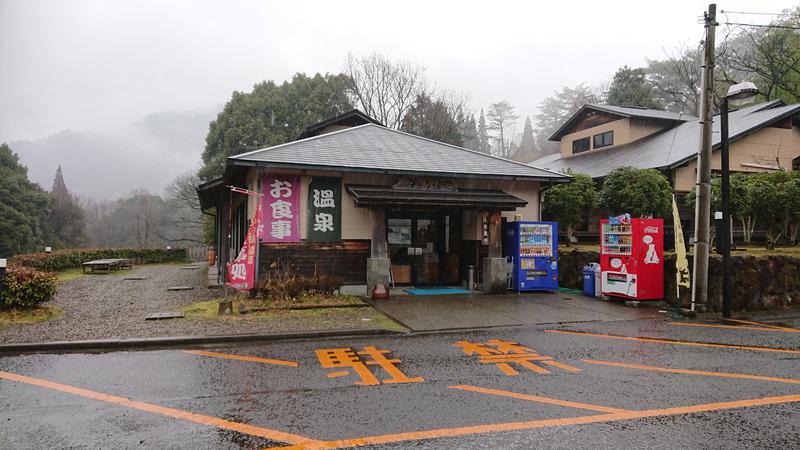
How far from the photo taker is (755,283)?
10.2 metres

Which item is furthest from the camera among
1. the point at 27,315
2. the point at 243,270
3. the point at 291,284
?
the point at 291,284

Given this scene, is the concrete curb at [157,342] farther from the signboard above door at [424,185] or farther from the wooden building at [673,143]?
the wooden building at [673,143]

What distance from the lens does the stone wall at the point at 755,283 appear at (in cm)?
1005

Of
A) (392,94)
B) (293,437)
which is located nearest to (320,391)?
(293,437)

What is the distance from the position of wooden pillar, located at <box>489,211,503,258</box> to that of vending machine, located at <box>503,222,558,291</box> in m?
0.47

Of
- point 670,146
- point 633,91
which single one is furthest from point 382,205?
point 633,91

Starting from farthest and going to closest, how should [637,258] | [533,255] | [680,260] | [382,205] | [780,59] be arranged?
1. [780,59]
2. [533,255]
3. [382,205]
4. [637,258]
5. [680,260]

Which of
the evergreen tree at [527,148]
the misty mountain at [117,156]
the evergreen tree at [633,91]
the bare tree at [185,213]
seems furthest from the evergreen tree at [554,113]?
the misty mountain at [117,156]

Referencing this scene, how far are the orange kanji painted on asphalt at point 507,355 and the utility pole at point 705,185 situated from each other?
5507 mm

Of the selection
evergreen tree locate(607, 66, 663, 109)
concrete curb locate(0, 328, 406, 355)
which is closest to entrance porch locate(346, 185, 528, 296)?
concrete curb locate(0, 328, 406, 355)

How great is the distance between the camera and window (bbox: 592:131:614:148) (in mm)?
24688

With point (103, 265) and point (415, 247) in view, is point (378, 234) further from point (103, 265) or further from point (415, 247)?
point (103, 265)

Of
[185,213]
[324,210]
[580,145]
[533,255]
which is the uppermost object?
[580,145]

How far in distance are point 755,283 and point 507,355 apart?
7.87 m
